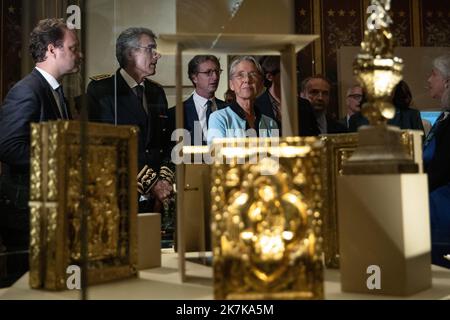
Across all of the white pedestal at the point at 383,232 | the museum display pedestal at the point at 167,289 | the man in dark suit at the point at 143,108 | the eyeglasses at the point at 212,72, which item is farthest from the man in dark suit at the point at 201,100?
the white pedestal at the point at 383,232

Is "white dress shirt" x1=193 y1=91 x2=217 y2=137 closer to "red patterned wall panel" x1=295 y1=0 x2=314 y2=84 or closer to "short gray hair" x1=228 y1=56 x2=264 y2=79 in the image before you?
"short gray hair" x1=228 y1=56 x2=264 y2=79

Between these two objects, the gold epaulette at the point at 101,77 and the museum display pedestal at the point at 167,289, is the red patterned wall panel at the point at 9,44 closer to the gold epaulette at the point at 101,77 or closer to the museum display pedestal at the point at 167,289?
the gold epaulette at the point at 101,77

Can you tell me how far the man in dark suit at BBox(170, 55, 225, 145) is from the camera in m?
1.99

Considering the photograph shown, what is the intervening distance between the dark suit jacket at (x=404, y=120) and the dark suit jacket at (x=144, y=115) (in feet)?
2.24

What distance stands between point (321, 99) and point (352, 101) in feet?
0.45

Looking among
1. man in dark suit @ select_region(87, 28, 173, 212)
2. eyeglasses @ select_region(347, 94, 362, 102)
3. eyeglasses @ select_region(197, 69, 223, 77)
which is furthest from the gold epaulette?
eyeglasses @ select_region(347, 94, 362, 102)

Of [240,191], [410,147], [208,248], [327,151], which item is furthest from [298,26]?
[240,191]

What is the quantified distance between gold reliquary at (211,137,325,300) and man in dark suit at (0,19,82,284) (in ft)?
2.81

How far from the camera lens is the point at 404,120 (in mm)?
2002

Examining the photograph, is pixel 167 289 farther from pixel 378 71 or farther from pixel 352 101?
pixel 352 101

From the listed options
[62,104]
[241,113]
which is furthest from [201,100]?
[62,104]

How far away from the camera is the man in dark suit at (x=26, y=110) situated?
183 centimetres

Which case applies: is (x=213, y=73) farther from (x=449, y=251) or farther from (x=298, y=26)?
(x=449, y=251)

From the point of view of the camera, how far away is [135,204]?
1.52 m
